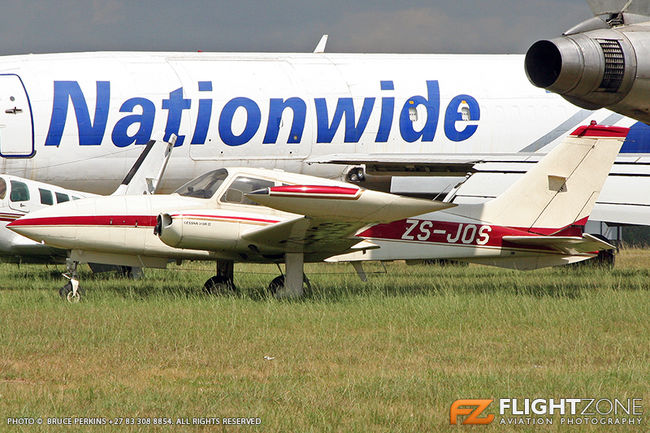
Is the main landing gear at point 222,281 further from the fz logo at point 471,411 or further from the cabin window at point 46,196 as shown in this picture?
the fz logo at point 471,411

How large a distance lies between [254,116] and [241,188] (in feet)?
19.1

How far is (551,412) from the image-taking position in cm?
664

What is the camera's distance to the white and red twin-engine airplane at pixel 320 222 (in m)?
12.3

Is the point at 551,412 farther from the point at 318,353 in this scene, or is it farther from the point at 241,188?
the point at 241,188

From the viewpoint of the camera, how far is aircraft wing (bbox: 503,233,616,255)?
14227 mm

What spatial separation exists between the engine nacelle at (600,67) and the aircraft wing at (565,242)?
7.57 m

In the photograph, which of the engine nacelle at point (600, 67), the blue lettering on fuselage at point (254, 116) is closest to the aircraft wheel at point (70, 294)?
the blue lettering on fuselage at point (254, 116)

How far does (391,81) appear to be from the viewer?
20000 millimetres

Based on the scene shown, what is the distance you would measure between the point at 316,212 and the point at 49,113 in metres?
8.01

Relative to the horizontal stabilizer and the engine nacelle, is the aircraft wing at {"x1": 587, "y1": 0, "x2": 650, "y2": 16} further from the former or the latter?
the horizontal stabilizer

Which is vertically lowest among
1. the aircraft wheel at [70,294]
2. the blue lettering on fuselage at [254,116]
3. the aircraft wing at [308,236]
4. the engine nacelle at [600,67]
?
the aircraft wheel at [70,294]

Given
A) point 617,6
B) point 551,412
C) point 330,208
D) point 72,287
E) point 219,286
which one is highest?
point 617,6

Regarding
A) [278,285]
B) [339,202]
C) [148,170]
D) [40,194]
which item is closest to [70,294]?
[278,285]

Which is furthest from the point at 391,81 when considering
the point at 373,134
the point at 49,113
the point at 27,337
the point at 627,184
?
the point at 27,337
